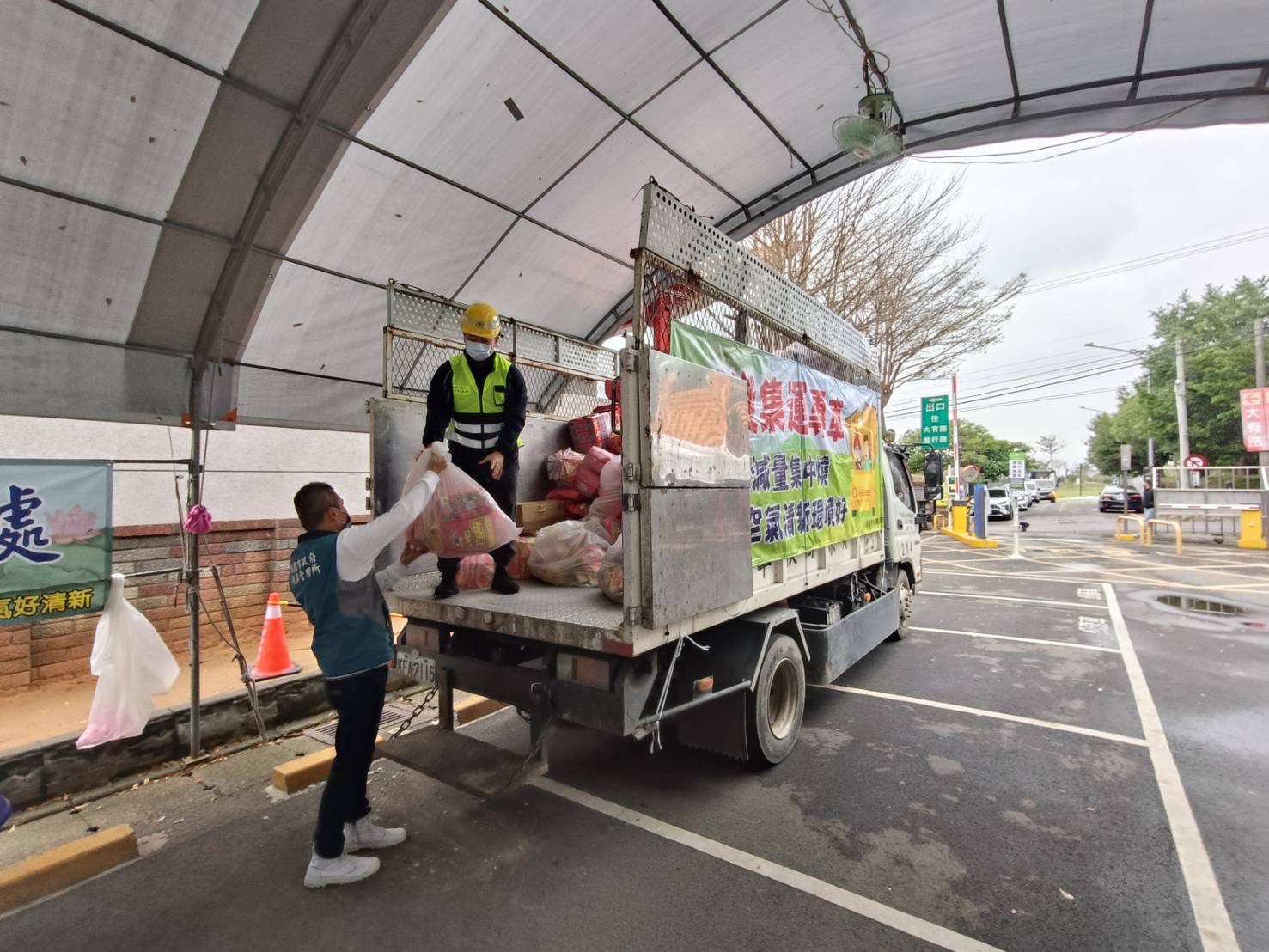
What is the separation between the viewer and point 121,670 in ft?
11.3

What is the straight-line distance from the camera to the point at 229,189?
3975mm

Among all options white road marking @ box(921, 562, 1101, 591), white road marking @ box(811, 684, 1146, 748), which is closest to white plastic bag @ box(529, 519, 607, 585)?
white road marking @ box(811, 684, 1146, 748)

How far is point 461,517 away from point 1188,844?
12.7 ft

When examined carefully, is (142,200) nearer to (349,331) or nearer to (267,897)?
(349,331)

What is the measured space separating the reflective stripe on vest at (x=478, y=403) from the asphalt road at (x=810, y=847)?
2.08m

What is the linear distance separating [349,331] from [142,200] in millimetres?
1820

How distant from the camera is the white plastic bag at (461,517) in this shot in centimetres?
318

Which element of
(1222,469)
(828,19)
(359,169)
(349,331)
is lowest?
(1222,469)

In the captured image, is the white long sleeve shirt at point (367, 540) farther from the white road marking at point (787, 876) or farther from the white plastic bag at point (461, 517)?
the white road marking at point (787, 876)

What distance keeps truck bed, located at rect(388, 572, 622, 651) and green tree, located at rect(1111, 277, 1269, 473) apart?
32.7 metres

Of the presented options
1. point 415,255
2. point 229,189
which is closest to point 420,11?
point 229,189

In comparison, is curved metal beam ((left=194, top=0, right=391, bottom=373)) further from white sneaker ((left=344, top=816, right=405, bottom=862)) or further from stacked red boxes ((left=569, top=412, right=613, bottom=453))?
white sneaker ((left=344, top=816, right=405, bottom=862))

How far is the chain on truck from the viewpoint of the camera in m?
2.67

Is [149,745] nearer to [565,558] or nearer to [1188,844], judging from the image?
[565,558]
